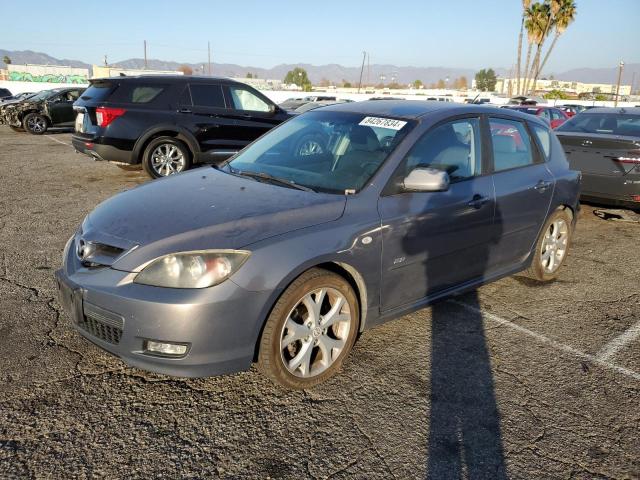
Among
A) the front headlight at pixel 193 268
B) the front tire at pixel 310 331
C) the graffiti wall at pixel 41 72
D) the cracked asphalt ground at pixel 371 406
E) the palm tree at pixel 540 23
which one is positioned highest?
the palm tree at pixel 540 23

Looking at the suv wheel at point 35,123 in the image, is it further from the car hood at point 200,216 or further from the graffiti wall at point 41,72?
the graffiti wall at point 41,72

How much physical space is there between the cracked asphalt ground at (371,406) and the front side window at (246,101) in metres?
5.61

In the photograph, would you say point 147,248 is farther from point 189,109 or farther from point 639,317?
point 189,109

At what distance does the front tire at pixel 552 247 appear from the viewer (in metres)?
4.90

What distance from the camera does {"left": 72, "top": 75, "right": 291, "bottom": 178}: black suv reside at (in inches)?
334

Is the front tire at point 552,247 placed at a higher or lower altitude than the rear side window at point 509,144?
lower

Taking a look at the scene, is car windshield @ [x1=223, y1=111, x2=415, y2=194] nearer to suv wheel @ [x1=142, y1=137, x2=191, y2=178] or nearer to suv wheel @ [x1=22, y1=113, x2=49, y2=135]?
suv wheel @ [x1=142, y1=137, x2=191, y2=178]

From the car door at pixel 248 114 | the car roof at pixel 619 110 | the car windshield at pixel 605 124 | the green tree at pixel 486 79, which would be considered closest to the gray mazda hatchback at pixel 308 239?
the car windshield at pixel 605 124

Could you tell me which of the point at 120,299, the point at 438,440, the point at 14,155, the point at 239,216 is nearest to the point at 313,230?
the point at 239,216

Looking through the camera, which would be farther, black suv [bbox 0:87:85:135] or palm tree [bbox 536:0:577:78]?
palm tree [bbox 536:0:577:78]

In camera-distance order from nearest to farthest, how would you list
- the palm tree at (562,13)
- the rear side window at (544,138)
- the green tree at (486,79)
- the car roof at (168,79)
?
1. the rear side window at (544,138)
2. the car roof at (168,79)
3. the palm tree at (562,13)
4. the green tree at (486,79)

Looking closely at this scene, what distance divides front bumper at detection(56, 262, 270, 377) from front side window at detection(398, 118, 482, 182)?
1.46 meters

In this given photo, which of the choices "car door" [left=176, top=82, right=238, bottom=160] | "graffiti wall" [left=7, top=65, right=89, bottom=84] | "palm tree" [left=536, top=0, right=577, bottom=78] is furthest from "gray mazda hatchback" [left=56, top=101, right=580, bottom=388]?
"graffiti wall" [left=7, top=65, right=89, bottom=84]

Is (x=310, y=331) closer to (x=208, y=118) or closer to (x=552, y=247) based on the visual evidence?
(x=552, y=247)
